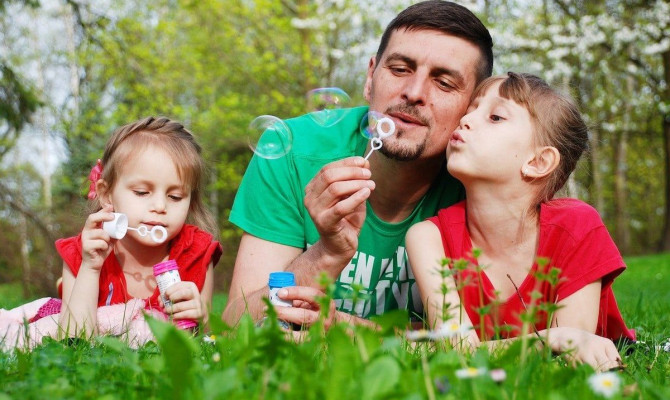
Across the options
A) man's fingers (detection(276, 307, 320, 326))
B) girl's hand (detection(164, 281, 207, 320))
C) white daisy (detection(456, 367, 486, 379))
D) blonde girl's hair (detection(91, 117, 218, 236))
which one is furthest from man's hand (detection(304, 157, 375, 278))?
white daisy (detection(456, 367, 486, 379))

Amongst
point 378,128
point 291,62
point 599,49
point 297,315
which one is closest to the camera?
point 297,315

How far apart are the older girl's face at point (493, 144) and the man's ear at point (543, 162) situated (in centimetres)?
3

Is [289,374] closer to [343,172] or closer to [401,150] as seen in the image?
[343,172]

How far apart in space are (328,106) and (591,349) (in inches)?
58.0

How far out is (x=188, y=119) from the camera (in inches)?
597

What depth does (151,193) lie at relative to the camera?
280cm

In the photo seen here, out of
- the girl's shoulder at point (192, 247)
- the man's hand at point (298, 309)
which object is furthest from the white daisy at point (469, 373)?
the girl's shoulder at point (192, 247)

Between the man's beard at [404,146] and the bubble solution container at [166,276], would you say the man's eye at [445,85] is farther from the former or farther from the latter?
the bubble solution container at [166,276]

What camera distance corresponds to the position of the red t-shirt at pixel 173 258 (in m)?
2.79

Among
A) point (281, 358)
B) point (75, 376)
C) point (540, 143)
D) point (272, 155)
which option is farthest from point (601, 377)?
point (272, 155)

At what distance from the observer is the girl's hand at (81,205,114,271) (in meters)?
2.54

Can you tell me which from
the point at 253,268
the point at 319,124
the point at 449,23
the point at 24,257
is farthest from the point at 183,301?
the point at 24,257

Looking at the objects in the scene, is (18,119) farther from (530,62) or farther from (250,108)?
(530,62)

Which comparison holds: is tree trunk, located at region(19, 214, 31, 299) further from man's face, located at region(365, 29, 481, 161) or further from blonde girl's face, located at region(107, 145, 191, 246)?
man's face, located at region(365, 29, 481, 161)
